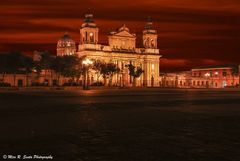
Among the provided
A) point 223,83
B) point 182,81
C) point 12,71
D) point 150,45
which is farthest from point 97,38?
point 223,83

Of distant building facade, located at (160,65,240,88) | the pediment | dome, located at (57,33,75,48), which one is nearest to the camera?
the pediment

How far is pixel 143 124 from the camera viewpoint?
14.8 meters

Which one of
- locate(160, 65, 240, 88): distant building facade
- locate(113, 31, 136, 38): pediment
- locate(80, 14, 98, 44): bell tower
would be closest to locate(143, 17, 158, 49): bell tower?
locate(113, 31, 136, 38): pediment

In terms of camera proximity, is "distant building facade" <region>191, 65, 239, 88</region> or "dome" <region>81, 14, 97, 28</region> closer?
"dome" <region>81, 14, 97, 28</region>

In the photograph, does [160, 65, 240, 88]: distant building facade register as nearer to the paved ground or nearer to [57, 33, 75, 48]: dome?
[57, 33, 75, 48]: dome

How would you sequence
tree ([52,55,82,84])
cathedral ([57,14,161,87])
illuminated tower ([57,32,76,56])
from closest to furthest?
tree ([52,55,82,84]) → cathedral ([57,14,161,87]) → illuminated tower ([57,32,76,56])

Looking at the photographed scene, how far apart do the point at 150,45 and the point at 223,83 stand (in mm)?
45053

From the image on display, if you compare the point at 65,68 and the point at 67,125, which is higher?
the point at 65,68

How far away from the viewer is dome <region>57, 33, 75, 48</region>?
143025 millimetres

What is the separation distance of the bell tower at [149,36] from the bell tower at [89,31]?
68.5 feet

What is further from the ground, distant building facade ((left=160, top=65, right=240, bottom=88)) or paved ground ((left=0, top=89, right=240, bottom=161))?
distant building facade ((left=160, top=65, right=240, bottom=88))

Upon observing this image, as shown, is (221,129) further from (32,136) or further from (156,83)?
(156,83)

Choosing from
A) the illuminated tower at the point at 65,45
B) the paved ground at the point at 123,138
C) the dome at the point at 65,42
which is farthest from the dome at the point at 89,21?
the paved ground at the point at 123,138

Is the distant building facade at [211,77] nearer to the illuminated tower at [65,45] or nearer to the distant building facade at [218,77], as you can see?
the distant building facade at [218,77]
